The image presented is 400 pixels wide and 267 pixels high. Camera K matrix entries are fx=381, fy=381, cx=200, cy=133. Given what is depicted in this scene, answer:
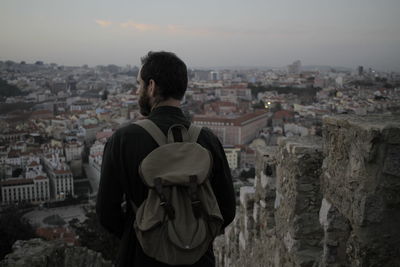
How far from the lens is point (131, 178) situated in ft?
4.44

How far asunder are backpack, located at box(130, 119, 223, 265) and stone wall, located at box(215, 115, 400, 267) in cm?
58

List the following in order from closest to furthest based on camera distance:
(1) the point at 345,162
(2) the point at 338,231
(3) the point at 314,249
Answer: (1) the point at 345,162, (2) the point at 338,231, (3) the point at 314,249

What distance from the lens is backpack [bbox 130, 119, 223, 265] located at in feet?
4.16

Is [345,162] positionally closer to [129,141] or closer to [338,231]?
[338,231]

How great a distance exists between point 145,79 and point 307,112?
40798 mm

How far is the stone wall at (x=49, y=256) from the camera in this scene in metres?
3.31

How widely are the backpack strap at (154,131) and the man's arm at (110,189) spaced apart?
11 cm

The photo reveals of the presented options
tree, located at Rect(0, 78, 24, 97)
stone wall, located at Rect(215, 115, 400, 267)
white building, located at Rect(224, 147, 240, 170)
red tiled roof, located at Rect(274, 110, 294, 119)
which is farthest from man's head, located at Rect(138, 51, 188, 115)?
tree, located at Rect(0, 78, 24, 97)

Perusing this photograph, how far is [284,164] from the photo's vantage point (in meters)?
2.31

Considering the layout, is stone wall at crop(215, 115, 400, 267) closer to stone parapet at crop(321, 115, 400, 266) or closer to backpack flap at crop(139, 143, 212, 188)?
stone parapet at crop(321, 115, 400, 266)

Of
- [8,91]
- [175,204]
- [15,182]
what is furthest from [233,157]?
[8,91]

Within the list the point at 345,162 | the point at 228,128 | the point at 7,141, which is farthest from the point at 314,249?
the point at 7,141

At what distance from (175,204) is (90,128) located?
4279 cm

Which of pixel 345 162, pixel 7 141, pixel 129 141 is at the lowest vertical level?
pixel 7 141
